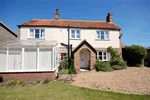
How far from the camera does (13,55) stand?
26.5 feet

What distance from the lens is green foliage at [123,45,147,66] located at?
1391 centimetres

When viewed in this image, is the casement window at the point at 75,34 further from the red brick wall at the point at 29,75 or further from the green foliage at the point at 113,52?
the red brick wall at the point at 29,75

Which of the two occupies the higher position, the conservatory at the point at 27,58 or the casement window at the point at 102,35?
the casement window at the point at 102,35

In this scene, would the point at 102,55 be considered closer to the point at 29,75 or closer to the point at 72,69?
the point at 72,69

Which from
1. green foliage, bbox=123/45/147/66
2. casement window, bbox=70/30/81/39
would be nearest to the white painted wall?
casement window, bbox=70/30/81/39

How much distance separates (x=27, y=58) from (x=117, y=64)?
483 inches

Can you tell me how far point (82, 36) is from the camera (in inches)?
558

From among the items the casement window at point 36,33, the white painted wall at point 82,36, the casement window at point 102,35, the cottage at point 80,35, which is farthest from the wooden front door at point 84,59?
the casement window at point 36,33

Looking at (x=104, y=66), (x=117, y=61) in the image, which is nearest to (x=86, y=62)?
(x=104, y=66)

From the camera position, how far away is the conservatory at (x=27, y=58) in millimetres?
7695

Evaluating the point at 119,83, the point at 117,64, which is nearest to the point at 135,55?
the point at 117,64

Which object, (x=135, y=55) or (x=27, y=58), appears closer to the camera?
(x=27, y=58)

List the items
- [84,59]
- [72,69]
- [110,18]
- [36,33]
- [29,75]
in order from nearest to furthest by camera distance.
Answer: [29,75]
[72,69]
[36,33]
[84,59]
[110,18]

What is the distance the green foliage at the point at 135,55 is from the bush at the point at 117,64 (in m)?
2.71
